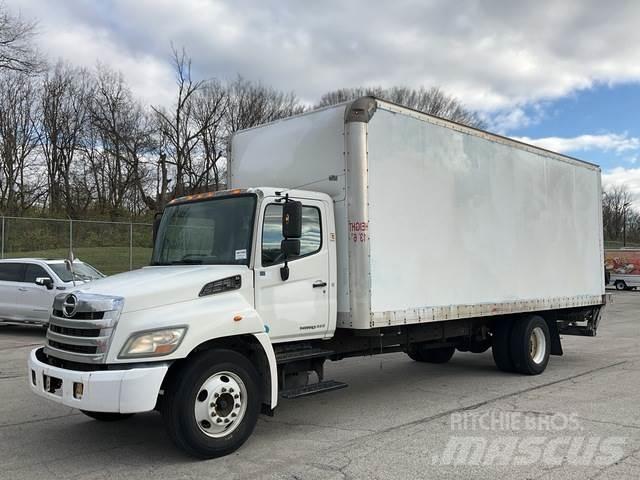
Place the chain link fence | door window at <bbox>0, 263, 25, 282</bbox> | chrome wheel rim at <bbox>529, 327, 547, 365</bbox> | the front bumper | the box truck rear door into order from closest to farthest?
the front bumper, the box truck rear door, chrome wheel rim at <bbox>529, 327, 547, 365</bbox>, door window at <bbox>0, 263, 25, 282</bbox>, the chain link fence

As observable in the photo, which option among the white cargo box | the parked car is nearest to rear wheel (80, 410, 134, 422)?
the white cargo box

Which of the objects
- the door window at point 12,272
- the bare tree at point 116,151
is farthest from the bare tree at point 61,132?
the door window at point 12,272

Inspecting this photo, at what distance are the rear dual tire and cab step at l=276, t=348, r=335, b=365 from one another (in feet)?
12.9

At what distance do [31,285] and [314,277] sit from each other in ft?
33.8

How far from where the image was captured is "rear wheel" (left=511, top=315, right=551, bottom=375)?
9070mm

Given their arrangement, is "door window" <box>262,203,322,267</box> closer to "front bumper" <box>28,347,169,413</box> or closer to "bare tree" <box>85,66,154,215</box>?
"front bumper" <box>28,347,169,413</box>

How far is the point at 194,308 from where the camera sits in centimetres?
512

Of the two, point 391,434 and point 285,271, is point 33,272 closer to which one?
point 285,271

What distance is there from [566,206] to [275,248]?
20.9 feet

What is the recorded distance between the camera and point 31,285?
45.6 ft

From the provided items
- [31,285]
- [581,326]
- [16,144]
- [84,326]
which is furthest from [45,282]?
[16,144]

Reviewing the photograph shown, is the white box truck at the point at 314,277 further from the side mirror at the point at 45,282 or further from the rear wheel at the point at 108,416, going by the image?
the side mirror at the point at 45,282

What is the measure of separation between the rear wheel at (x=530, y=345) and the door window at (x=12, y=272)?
11.4 meters

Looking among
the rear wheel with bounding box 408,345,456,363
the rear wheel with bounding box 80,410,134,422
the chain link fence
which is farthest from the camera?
the chain link fence
